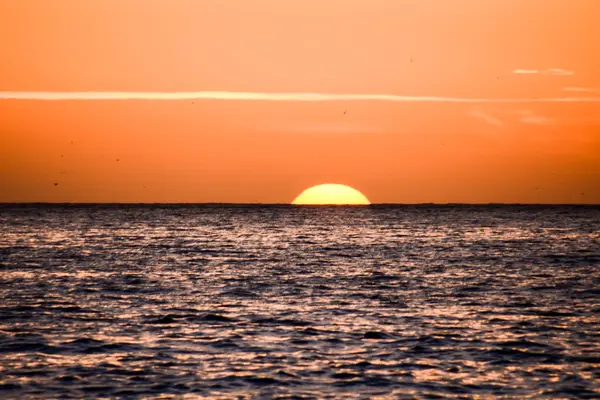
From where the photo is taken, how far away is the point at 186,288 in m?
50.9

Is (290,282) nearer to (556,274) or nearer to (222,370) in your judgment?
(556,274)

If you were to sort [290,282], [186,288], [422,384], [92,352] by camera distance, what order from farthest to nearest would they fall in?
[290,282] → [186,288] → [92,352] → [422,384]

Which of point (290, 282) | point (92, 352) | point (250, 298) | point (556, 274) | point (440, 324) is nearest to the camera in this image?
A: point (92, 352)

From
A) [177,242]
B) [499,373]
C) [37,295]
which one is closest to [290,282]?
[37,295]

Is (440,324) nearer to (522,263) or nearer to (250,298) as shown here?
(250,298)

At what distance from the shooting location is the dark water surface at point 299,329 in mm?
25484

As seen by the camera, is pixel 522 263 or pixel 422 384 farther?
pixel 522 263

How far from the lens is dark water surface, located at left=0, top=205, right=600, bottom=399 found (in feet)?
83.6

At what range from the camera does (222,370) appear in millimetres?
26984

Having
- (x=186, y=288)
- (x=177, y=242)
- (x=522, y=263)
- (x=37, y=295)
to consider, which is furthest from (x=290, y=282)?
(x=177, y=242)

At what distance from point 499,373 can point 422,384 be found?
9.53 ft

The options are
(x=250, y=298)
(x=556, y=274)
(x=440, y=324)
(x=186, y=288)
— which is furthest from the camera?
(x=556, y=274)

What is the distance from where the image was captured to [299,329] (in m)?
34.7

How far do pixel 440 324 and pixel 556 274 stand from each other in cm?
2749
